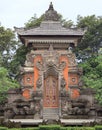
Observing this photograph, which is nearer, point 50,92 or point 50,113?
point 50,113

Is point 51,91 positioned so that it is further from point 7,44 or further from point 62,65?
point 7,44

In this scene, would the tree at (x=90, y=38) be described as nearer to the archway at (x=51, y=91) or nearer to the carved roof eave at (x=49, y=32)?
the carved roof eave at (x=49, y=32)

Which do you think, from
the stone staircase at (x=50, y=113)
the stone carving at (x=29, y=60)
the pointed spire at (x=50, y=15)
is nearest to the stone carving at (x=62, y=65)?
the stone carving at (x=29, y=60)

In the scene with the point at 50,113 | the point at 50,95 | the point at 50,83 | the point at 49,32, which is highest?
the point at 49,32

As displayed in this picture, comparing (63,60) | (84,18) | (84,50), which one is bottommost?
(63,60)

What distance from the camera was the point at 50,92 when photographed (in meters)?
34.0

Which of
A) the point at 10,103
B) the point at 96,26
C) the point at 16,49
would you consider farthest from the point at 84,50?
the point at 10,103

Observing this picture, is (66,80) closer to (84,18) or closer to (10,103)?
(10,103)

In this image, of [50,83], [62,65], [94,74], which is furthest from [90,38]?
[50,83]

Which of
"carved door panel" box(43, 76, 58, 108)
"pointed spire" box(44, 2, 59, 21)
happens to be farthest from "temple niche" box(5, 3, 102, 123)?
"pointed spire" box(44, 2, 59, 21)

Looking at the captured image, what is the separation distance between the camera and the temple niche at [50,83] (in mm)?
32750

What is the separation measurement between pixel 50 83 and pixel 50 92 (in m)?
0.70

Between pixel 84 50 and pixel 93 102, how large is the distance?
1587cm

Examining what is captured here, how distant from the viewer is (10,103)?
33438 millimetres
